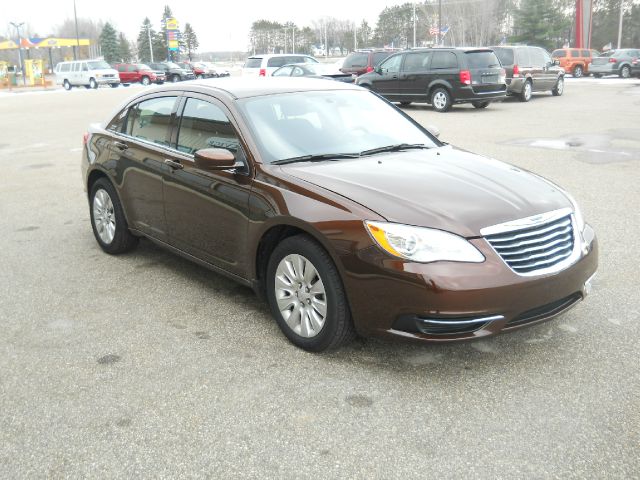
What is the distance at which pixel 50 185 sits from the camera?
380 inches

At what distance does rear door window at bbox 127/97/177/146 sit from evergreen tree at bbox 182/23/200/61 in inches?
5399

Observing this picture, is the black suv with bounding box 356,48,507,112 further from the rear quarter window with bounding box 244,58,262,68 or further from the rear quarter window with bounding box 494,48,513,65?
the rear quarter window with bounding box 244,58,262,68

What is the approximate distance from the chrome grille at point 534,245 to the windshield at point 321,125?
1369 mm

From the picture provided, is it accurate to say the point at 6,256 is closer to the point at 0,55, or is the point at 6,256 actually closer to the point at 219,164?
the point at 219,164

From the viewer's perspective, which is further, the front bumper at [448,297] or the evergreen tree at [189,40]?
the evergreen tree at [189,40]

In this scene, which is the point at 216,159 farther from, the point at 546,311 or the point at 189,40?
the point at 189,40

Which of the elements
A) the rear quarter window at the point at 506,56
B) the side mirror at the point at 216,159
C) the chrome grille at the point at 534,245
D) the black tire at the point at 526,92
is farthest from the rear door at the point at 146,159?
the black tire at the point at 526,92

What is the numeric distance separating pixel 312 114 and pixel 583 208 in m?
4.07

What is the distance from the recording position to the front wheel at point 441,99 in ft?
63.0

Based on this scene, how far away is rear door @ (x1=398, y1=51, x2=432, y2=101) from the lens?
64.3 feet

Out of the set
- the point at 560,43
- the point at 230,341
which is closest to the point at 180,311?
the point at 230,341

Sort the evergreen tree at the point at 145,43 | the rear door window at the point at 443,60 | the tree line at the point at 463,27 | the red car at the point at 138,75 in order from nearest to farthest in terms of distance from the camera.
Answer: the rear door window at the point at 443,60
the red car at the point at 138,75
the tree line at the point at 463,27
the evergreen tree at the point at 145,43

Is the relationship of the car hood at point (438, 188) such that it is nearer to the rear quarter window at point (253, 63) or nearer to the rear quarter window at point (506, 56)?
the rear quarter window at point (506, 56)

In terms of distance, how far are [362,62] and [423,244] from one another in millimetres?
22796
